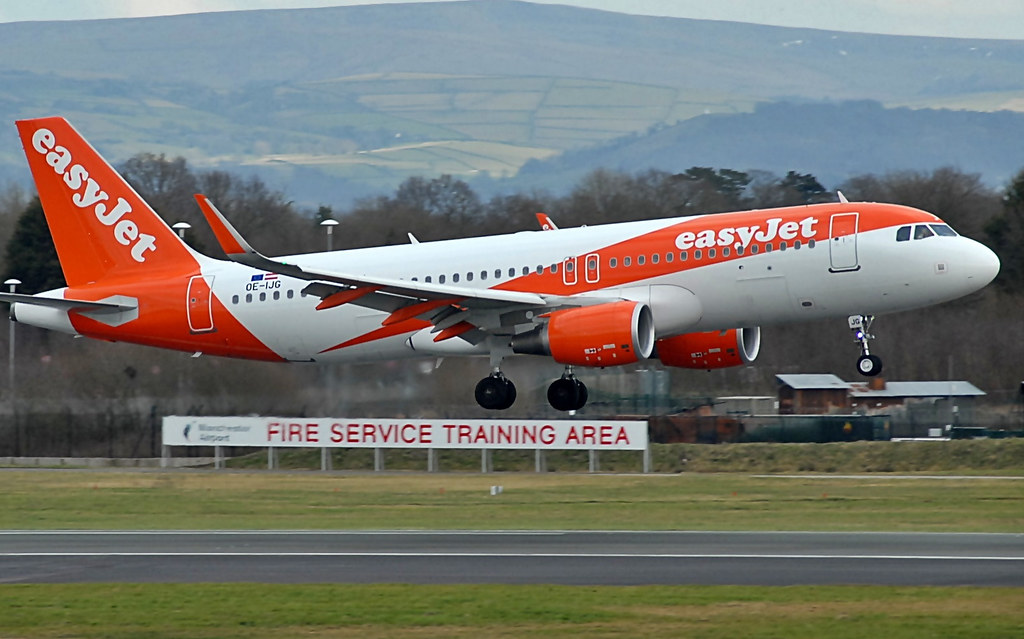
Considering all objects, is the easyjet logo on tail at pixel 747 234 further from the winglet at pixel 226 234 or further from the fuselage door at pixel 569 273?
the winglet at pixel 226 234

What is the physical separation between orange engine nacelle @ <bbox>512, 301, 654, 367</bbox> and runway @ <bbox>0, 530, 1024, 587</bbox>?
4811 millimetres

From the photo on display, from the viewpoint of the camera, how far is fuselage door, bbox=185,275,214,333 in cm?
3416

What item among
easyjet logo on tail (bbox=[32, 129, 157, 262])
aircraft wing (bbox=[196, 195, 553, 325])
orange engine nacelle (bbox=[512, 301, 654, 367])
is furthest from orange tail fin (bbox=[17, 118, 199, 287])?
orange engine nacelle (bbox=[512, 301, 654, 367])

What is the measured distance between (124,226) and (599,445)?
1484 cm

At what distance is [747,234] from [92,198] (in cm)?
1626

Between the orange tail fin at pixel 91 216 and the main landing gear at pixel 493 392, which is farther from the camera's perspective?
the orange tail fin at pixel 91 216

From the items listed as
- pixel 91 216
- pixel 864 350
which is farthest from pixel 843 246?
pixel 91 216

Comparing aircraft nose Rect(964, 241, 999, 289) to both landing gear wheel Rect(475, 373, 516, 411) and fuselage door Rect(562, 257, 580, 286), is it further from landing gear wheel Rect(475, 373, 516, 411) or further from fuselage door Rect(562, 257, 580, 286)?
landing gear wheel Rect(475, 373, 516, 411)

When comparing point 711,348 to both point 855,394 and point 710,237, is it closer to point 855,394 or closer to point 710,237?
point 710,237

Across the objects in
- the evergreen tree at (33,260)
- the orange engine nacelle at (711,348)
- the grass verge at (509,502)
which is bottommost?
the grass verge at (509,502)

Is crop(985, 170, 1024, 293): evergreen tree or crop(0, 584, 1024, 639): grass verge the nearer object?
crop(0, 584, 1024, 639): grass verge

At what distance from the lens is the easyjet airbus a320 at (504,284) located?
2888cm

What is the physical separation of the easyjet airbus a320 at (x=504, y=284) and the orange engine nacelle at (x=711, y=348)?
1.8 inches

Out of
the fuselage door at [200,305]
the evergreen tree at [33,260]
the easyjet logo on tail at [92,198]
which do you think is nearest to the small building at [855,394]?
the fuselage door at [200,305]
